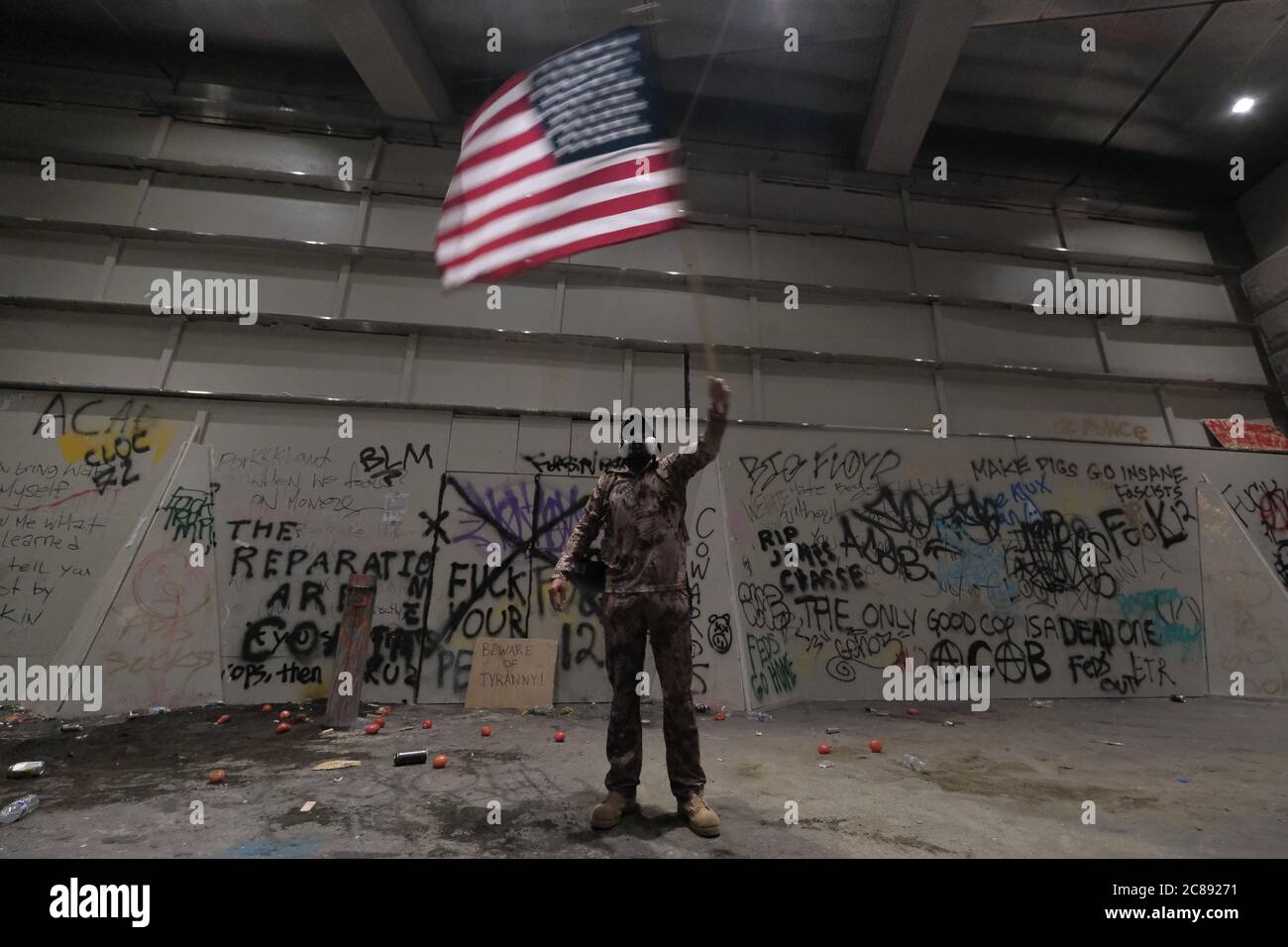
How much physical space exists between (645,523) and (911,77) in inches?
264

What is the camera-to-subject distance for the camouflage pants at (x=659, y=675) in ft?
8.00

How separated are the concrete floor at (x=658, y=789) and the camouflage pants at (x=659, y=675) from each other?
24 centimetres

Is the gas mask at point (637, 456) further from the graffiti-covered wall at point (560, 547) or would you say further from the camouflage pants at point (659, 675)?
the graffiti-covered wall at point (560, 547)

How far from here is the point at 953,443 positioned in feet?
20.7

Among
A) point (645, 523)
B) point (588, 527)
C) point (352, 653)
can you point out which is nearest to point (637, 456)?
point (645, 523)

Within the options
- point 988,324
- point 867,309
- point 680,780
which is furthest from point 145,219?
point 988,324

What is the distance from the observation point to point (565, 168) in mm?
3105

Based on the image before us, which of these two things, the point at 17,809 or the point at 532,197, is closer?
the point at 17,809

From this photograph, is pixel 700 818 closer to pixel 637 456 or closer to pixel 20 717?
pixel 637 456

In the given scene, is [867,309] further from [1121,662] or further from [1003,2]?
[1121,662]

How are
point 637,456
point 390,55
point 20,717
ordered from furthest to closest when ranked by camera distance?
point 390,55 → point 20,717 → point 637,456

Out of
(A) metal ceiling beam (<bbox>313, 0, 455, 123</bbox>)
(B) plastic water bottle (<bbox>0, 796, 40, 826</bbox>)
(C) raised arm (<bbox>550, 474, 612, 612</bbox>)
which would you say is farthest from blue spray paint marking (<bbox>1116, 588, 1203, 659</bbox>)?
(A) metal ceiling beam (<bbox>313, 0, 455, 123</bbox>)

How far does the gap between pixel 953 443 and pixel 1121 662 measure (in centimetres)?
296

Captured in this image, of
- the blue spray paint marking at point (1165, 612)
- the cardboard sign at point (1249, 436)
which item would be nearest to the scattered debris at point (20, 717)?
the blue spray paint marking at point (1165, 612)
